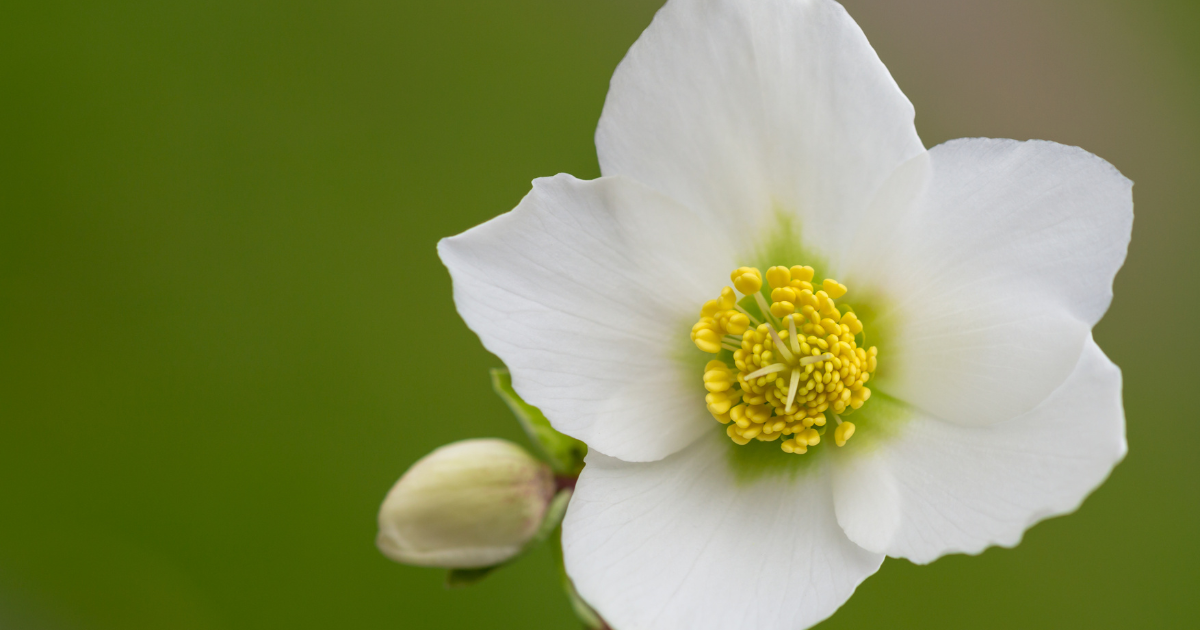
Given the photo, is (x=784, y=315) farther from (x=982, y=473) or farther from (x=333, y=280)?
(x=333, y=280)

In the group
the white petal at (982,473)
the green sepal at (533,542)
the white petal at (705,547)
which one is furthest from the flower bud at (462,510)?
the white petal at (982,473)

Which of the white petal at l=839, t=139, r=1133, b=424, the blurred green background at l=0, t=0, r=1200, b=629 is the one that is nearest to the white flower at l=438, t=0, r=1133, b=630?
the white petal at l=839, t=139, r=1133, b=424

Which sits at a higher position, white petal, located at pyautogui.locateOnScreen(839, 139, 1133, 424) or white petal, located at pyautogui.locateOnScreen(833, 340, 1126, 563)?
white petal, located at pyautogui.locateOnScreen(839, 139, 1133, 424)

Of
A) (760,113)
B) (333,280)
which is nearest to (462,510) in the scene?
(760,113)

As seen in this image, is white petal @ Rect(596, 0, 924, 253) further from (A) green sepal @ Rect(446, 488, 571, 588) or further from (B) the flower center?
(A) green sepal @ Rect(446, 488, 571, 588)

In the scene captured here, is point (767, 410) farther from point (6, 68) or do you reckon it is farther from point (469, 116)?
point (6, 68)

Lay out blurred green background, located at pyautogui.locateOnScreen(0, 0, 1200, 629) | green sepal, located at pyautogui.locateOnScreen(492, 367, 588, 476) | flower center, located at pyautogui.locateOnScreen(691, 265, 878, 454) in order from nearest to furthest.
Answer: flower center, located at pyautogui.locateOnScreen(691, 265, 878, 454), green sepal, located at pyautogui.locateOnScreen(492, 367, 588, 476), blurred green background, located at pyautogui.locateOnScreen(0, 0, 1200, 629)

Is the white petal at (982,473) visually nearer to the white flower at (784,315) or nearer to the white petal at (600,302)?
the white flower at (784,315)
